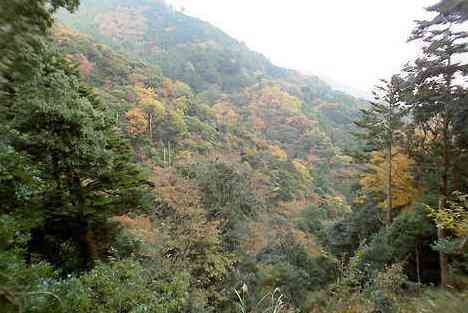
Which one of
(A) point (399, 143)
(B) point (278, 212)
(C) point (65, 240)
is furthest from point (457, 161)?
(B) point (278, 212)

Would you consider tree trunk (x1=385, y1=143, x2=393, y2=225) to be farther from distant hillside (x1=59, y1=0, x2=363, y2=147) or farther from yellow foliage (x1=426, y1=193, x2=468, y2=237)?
distant hillside (x1=59, y1=0, x2=363, y2=147)

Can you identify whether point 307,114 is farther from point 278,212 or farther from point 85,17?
point 85,17

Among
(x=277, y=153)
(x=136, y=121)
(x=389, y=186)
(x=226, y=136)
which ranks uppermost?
(x=136, y=121)

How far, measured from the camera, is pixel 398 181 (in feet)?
47.7

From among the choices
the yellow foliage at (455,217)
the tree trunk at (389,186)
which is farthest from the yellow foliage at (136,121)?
the yellow foliage at (455,217)

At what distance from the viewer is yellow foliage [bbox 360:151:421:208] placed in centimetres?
1430

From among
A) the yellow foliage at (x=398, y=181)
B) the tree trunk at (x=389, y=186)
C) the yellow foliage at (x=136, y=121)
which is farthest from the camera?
the yellow foliage at (x=136, y=121)

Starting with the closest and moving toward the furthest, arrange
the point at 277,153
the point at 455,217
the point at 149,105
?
1. the point at 455,217
2. the point at 149,105
3. the point at 277,153

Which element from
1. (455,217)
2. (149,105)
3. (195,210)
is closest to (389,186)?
(455,217)

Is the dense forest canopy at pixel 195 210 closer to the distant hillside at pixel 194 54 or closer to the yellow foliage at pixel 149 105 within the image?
the yellow foliage at pixel 149 105

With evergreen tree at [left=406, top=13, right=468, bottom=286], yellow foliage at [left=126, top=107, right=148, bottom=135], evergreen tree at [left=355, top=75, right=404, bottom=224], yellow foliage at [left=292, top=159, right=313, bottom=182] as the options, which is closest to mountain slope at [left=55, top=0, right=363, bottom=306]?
yellow foliage at [left=126, top=107, right=148, bottom=135]

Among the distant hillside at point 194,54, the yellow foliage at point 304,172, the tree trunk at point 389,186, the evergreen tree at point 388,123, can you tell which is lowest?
the yellow foliage at point 304,172

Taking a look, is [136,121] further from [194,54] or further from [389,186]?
[194,54]

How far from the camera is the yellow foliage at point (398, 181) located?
14.3m
